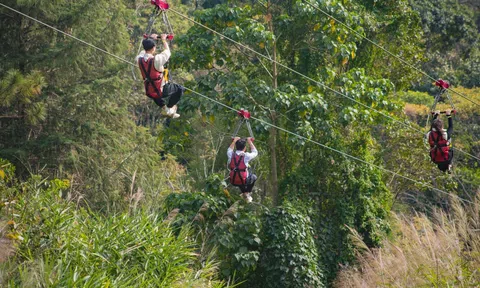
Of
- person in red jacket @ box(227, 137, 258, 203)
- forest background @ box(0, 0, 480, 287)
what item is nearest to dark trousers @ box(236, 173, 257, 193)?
person in red jacket @ box(227, 137, 258, 203)

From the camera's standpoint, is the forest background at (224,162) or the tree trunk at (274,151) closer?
the forest background at (224,162)

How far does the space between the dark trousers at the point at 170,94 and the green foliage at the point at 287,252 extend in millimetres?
4633

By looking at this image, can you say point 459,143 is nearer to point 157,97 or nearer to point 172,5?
point 172,5

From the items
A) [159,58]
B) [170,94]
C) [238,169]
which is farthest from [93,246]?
[159,58]

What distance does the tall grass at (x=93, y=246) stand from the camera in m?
8.48

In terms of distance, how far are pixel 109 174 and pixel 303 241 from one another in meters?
5.45

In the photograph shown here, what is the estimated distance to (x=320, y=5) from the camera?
12.0m

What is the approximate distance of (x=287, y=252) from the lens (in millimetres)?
11977

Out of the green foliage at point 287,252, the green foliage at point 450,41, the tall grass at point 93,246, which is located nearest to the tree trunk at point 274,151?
the green foliage at point 287,252

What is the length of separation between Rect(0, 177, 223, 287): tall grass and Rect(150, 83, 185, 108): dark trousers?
2.04 metres

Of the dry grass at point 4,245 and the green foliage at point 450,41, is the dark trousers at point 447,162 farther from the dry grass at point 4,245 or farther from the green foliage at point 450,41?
the green foliage at point 450,41

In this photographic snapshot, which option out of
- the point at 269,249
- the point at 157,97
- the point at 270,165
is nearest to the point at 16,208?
the point at 157,97

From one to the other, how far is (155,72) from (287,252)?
544cm

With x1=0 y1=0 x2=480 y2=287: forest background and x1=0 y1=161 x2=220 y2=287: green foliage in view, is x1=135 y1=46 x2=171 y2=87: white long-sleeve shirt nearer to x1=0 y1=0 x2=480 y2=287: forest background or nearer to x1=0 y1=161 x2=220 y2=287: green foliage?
x1=0 y1=0 x2=480 y2=287: forest background
